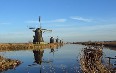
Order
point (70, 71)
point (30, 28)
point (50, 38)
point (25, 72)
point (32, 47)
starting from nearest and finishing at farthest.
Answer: point (70, 71), point (25, 72), point (32, 47), point (30, 28), point (50, 38)

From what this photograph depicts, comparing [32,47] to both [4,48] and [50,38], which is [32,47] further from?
[50,38]

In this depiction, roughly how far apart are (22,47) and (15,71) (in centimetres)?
4940

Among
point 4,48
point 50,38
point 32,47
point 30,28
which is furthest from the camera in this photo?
point 50,38

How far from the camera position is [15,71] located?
29.7 metres

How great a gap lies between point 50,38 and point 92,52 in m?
83.0

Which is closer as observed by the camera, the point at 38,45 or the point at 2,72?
the point at 2,72

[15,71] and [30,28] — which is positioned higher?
[30,28]

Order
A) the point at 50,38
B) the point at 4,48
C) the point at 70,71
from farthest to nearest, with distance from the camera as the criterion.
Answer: the point at 50,38, the point at 4,48, the point at 70,71

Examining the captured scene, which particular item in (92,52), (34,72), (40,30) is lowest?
(34,72)

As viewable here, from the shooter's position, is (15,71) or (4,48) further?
(4,48)

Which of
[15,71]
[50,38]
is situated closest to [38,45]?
[50,38]

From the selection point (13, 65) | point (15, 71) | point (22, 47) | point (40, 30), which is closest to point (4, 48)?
point (22, 47)

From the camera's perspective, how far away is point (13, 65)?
3491 cm

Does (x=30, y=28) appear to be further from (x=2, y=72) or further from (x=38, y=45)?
(x=2, y=72)
